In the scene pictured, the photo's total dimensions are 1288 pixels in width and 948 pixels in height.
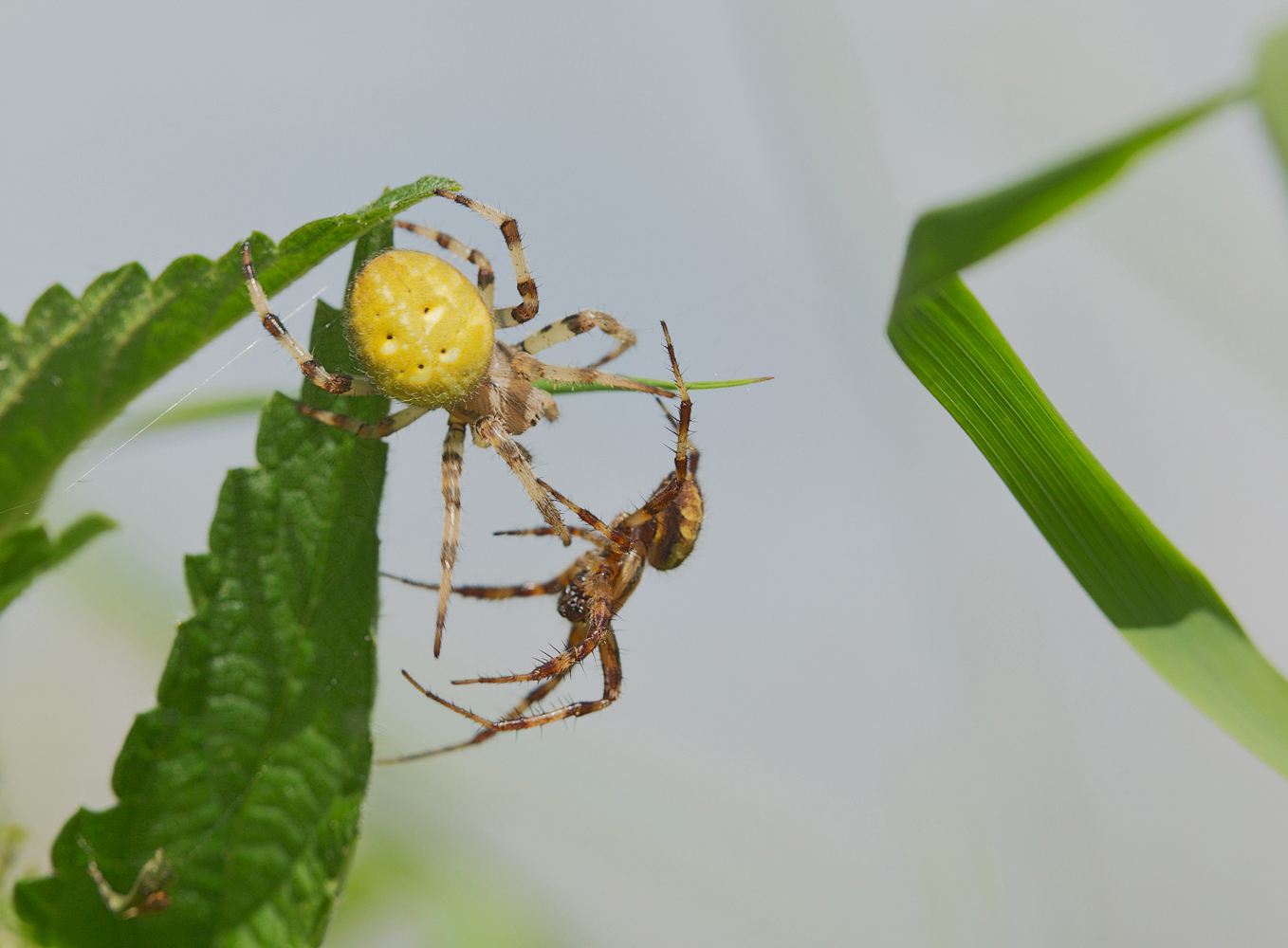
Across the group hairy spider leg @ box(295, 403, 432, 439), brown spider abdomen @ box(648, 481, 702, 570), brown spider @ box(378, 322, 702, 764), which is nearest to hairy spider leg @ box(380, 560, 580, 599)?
brown spider @ box(378, 322, 702, 764)

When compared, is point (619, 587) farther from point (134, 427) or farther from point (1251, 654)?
point (1251, 654)

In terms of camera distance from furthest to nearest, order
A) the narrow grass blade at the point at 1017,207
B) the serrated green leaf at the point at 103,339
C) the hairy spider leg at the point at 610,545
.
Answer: the hairy spider leg at the point at 610,545 → the serrated green leaf at the point at 103,339 → the narrow grass blade at the point at 1017,207

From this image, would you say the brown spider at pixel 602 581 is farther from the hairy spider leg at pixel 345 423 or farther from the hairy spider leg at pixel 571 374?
the hairy spider leg at pixel 345 423

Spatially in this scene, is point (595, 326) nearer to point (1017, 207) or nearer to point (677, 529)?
point (677, 529)

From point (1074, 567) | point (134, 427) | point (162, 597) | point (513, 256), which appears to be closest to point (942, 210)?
point (1074, 567)

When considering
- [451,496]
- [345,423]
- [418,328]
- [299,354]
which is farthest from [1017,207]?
[451,496]

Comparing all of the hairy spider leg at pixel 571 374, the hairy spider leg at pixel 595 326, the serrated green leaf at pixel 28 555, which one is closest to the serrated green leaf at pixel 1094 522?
the hairy spider leg at pixel 571 374
